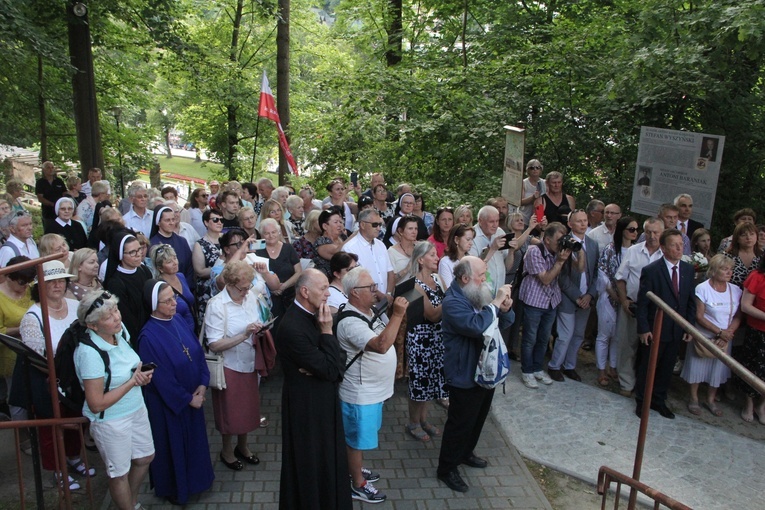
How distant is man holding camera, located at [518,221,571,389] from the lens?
7191 mm

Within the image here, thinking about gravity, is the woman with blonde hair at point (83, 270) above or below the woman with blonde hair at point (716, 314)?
above

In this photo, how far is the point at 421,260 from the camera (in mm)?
6062

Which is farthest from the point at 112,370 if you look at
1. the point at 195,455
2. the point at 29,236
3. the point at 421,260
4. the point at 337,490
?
the point at 29,236

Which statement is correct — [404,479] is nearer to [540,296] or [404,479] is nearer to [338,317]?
[338,317]

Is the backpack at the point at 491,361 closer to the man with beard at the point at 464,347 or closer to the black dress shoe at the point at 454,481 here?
the man with beard at the point at 464,347

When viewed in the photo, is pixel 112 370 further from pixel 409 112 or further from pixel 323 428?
pixel 409 112

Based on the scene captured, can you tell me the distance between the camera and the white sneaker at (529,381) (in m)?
7.51

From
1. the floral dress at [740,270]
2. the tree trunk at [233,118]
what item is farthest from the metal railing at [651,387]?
the tree trunk at [233,118]

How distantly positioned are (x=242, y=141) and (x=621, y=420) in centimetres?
1993

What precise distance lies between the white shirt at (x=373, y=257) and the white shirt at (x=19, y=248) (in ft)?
11.4

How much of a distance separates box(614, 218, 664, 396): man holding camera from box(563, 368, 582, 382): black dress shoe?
0.50 meters

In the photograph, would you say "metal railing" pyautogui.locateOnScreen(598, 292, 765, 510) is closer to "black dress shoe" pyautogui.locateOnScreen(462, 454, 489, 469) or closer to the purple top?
"black dress shoe" pyautogui.locateOnScreen(462, 454, 489, 469)

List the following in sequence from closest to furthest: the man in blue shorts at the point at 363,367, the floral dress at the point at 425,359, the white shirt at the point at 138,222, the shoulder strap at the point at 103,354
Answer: the shoulder strap at the point at 103,354 → the man in blue shorts at the point at 363,367 → the floral dress at the point at 425,359 → the white shirt at the point at 138,222

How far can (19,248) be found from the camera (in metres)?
7.06
